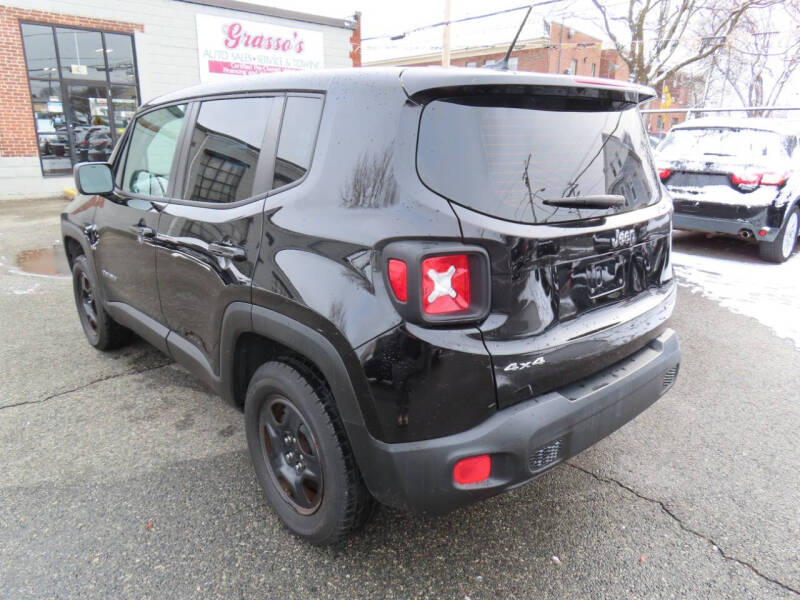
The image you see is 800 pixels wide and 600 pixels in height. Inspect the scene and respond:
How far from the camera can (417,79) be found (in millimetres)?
1890

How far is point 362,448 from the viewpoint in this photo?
1.89m

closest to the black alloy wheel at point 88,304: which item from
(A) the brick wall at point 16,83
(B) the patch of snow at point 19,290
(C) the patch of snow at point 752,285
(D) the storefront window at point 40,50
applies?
(B) the patch of snow at point 19,290

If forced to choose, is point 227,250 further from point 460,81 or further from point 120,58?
point 120,58

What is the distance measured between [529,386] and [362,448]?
593 millimetres

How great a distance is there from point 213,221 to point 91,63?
566 inches

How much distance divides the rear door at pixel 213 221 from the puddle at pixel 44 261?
4.81m

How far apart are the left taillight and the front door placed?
1767mm

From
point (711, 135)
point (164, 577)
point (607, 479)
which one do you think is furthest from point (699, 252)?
point (164, 577)

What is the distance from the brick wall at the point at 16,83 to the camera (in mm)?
12789

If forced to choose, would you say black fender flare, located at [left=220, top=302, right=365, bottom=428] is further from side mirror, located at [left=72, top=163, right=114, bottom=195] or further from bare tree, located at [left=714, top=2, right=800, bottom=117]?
bare tree, located at [left=714, top=2, right=800, bottom=117]

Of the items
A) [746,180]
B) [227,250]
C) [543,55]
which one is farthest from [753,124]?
[543,55]

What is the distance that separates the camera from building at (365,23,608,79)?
1342 inches

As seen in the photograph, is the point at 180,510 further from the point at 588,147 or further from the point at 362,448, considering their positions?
the point at 588,147

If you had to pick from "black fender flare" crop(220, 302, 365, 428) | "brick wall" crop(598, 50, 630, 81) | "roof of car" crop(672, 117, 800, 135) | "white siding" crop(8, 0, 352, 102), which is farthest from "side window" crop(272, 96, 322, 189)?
"brick wall" crop(598, 50, 630, 81)
